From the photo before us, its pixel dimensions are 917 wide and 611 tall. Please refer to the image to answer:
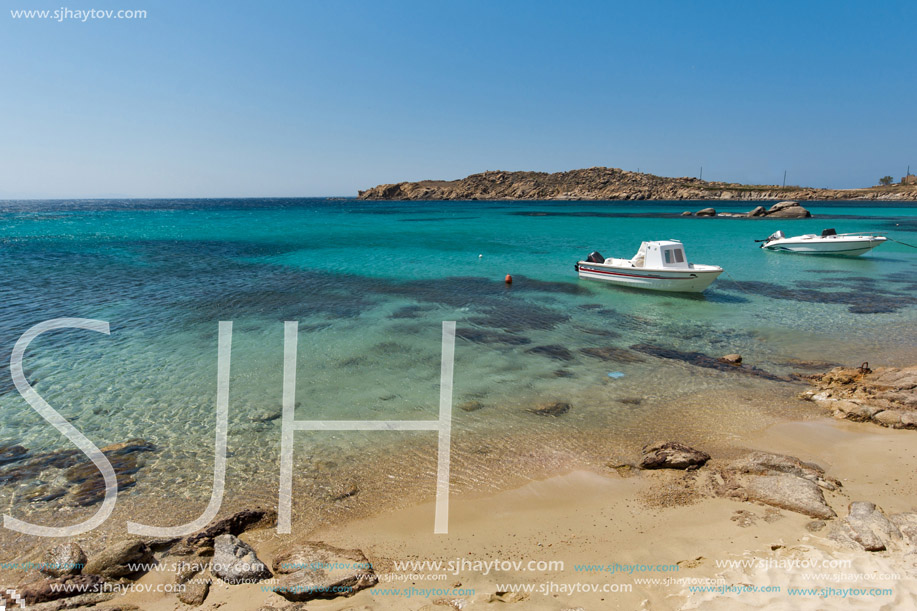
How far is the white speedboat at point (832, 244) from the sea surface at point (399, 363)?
342 cm

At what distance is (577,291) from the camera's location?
20.0m

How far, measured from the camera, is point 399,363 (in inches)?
445

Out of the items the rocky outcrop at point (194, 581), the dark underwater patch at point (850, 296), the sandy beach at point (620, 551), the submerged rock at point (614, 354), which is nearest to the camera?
the sandy beach at point (620, 551)

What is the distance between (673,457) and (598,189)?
158 metres

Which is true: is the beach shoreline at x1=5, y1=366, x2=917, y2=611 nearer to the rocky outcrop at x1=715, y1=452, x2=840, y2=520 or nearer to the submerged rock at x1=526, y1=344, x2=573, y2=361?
the rocky outcrop at x1=715, y1=452, x2=840, y2=520

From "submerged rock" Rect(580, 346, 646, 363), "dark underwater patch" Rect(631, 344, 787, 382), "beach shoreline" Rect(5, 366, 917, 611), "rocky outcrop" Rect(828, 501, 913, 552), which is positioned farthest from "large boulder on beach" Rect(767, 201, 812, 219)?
"rocky outcrop" Rect(828, 501, 913, 552)

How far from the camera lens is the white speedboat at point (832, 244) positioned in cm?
2870

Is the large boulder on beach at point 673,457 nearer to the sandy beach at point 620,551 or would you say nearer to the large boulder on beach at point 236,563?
the sandy beach at point 620,551

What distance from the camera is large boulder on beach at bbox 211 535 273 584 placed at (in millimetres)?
4629

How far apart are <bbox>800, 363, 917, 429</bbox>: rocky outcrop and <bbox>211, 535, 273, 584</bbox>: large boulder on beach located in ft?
31.5

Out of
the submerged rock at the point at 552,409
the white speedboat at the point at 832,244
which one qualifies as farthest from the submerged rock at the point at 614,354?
the white speedboat at the point at 832,244

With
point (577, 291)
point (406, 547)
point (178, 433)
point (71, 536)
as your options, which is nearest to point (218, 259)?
point (577, 291)

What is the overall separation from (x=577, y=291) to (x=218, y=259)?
22.6 metres

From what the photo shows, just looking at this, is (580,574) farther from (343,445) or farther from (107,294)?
(107,294)
